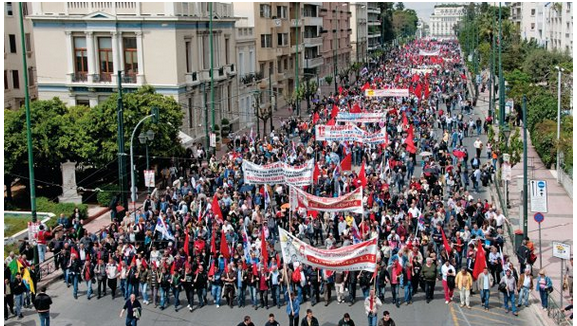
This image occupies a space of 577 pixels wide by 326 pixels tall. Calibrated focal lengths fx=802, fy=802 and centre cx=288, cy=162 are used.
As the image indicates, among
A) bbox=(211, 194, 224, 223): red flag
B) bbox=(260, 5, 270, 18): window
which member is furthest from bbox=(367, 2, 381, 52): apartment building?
bbox=(211, 194, 224, 223): red flag

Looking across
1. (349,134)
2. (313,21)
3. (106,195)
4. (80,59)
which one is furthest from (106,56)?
(313,21)

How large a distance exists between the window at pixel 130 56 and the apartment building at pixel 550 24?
41.3 m

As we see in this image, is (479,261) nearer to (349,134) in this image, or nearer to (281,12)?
(349,134)

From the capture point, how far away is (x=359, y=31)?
129000mm

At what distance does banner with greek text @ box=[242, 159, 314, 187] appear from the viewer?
1130 inches

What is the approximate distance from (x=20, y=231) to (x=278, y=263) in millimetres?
11827

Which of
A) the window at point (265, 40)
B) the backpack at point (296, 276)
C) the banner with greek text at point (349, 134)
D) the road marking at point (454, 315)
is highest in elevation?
the window at point (265, 40)

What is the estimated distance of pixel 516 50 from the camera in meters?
82.8

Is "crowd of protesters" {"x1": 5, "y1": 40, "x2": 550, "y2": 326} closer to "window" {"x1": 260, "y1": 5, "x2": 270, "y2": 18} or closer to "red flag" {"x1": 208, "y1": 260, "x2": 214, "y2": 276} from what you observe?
"red flag" {"x1": 208, "y1": 260, "x2": 214, "y2": 276}

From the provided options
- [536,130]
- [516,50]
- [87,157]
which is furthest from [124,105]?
[516,50]

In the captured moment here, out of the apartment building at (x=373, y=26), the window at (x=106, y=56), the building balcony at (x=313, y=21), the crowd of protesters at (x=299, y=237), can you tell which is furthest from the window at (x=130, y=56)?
the apartment building at (x=373, y=26)

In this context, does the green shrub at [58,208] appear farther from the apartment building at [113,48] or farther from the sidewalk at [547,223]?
the sidewalk at [547,223]

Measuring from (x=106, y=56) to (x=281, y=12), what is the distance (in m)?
29.6

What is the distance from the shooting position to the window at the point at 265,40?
6461cm
